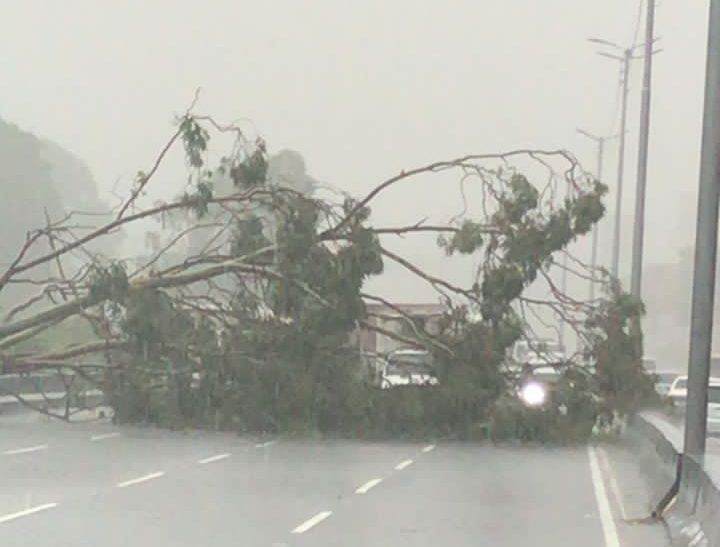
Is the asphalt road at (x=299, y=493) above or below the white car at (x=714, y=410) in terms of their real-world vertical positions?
below

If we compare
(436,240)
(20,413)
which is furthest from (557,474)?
(20,413)

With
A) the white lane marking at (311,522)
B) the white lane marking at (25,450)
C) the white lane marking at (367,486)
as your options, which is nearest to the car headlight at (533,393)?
the white lane marking at (367,486)

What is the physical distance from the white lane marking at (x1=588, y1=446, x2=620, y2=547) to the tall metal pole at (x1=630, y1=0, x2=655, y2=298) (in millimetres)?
10181

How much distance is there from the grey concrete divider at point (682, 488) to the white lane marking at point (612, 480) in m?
0.45

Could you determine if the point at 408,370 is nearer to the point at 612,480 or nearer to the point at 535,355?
the point at 535,355

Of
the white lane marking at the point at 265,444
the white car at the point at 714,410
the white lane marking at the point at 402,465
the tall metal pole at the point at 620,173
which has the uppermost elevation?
the tall metal pole at the point at 620,173

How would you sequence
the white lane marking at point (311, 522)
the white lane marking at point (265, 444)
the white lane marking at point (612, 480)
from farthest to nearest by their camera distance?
the white lane marking at point (265, 444), the white lane marking at point (612, 480), the white lane marking at point (311, 522)

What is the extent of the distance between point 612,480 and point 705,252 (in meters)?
5.06

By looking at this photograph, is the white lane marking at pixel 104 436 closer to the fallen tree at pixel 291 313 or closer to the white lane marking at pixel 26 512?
the fallen tree at pixel 291 313

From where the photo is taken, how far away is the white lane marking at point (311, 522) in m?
14.0

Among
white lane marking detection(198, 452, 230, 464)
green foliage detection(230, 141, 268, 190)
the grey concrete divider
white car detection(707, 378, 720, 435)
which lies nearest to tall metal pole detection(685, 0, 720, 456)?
the grey concrete divider

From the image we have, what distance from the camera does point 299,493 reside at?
1766 centimetres

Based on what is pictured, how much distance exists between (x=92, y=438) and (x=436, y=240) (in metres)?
7.64

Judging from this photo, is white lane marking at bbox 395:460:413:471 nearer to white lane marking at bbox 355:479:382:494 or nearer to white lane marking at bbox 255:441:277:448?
white lane marking at bbox 355:479:382:494
